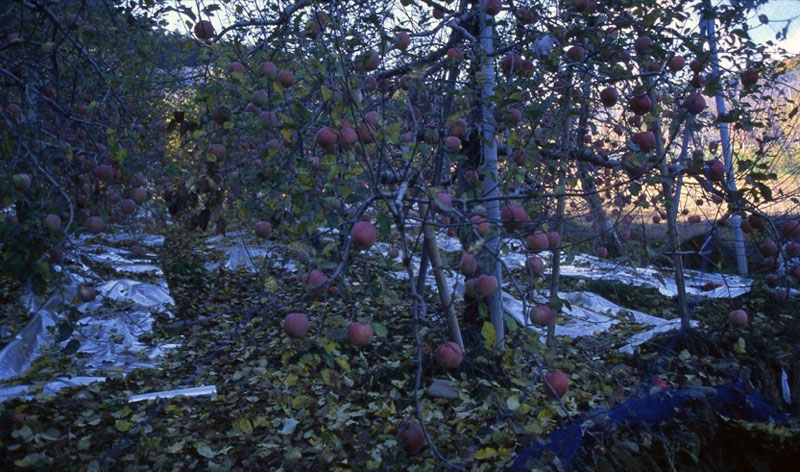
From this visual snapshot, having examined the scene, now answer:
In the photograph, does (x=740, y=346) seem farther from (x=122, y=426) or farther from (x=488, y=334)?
(x=122, y=426)

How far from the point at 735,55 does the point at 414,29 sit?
5.30 ft

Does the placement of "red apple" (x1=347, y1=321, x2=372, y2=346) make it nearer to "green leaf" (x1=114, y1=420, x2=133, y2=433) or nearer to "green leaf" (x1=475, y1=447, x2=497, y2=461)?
"green leaf" (x1=475, y1=447, x2=497, y2=461)

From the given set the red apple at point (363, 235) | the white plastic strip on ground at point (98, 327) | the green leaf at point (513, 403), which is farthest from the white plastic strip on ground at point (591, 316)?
the red apple at point (363, 235)

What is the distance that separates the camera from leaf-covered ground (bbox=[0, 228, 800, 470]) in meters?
1.84

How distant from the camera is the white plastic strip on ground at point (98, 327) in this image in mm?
3102

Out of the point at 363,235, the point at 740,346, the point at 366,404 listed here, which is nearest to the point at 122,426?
the point at 366,404

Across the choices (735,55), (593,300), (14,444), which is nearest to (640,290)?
(593,300)

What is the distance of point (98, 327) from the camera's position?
12.5 feet

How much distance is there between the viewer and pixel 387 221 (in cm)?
159

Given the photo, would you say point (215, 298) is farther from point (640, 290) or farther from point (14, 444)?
point (640, 290)

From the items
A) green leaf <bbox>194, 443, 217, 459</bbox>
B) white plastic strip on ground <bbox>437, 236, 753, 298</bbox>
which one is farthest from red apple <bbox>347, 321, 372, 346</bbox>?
white plastic strip on ground <bbox>437, 236, 753, 298</bbox>

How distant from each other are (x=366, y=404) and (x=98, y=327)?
208 centimetres

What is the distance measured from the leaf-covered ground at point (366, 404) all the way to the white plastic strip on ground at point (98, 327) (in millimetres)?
135

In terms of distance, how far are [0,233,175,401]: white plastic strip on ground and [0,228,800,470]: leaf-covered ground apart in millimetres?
135
